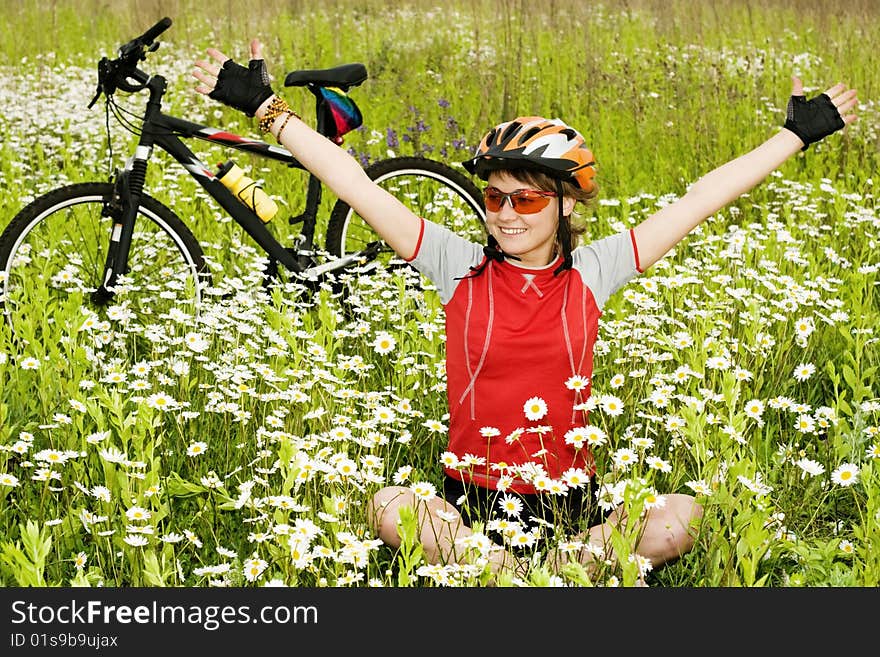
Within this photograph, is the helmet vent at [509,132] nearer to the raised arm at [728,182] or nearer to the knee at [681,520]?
the raised arm at [728,182]

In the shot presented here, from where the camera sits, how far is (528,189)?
3.37 meters

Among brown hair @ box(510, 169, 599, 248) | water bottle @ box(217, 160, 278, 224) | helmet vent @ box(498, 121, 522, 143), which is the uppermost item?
water bottle @ box(217, 160, 278, 224)

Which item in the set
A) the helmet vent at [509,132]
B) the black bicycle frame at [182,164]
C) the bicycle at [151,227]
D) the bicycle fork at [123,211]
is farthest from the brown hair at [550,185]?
the bicycle fork at [123,211]

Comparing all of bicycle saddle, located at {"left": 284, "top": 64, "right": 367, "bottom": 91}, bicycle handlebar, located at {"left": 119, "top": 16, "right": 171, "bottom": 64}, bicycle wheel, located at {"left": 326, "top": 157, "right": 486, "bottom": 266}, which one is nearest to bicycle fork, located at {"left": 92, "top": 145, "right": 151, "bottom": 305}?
bicycle handlebar, located at {"left": 119, "top": 16, "right": 171, "bottom": 64}

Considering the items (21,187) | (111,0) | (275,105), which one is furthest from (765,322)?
(111,0)

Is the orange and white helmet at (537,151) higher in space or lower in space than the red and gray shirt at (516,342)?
higher

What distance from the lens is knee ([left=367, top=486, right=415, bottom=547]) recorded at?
11.0 feet

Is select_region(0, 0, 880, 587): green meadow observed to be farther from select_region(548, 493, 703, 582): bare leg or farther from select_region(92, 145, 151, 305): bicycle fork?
select_region(92, 145, 151, 305): bicycle fork

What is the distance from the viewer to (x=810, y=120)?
351 cm

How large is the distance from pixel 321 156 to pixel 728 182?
1329 millimetres

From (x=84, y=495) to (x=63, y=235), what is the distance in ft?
8.78

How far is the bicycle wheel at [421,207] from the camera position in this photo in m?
6.01

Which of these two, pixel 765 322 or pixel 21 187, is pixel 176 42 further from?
pixel 765 322

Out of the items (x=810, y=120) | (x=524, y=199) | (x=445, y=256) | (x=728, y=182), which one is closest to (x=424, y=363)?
(x=445, y=256)
